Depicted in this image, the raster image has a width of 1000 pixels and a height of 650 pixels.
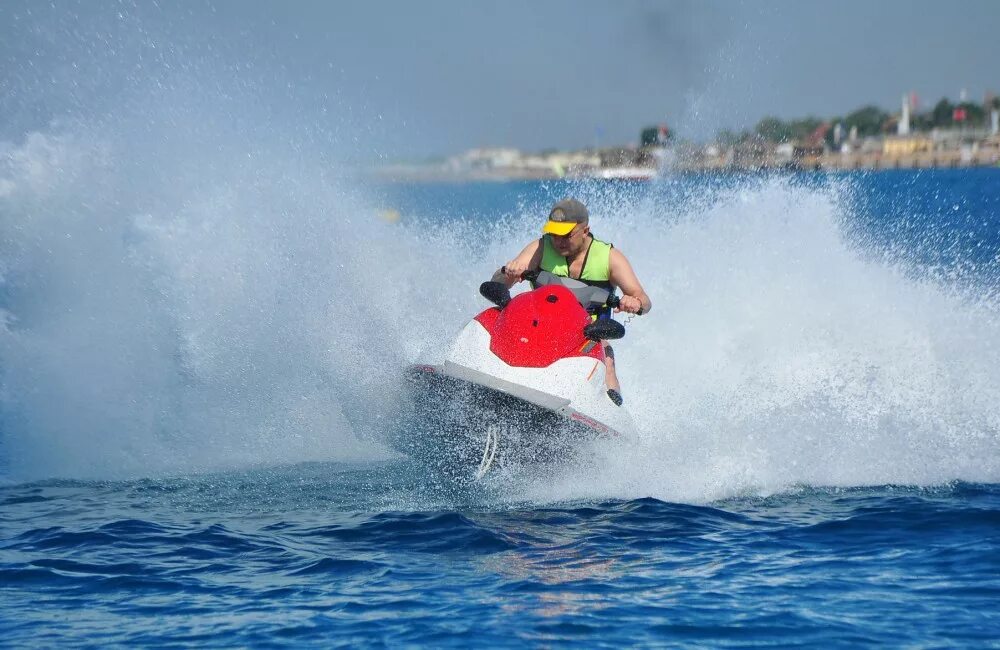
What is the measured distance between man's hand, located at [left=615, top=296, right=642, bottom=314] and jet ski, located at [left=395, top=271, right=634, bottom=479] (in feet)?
0.72

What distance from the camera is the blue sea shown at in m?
5.73

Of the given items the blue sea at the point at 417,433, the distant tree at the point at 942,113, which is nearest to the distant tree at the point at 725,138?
the blue sea at the point at 417,433

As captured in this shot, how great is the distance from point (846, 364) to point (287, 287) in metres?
4.64

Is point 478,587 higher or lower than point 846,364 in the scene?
lower

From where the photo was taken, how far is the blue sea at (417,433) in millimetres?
5727

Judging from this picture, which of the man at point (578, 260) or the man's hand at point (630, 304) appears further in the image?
the man at point (578, 260)

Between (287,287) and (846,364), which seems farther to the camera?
(287,287)

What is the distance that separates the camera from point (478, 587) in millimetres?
6023

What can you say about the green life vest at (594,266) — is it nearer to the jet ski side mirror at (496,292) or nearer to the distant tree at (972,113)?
the jet ski side mirror at (496,292)

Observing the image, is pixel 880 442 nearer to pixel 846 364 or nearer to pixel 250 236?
pixel 846 364

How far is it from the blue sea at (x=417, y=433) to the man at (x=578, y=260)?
2.72 feet

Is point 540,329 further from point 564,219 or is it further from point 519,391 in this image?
point 564,219

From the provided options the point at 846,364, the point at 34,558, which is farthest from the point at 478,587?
the point at 846,364

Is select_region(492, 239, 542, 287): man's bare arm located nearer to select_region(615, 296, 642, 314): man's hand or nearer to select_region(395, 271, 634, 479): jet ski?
select_region(395, 271, 634, 479): jet ski
